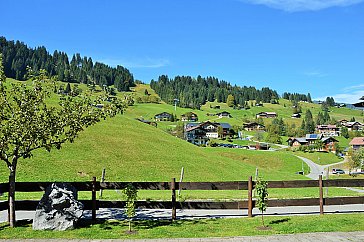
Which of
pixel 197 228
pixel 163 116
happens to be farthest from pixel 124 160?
pixel 163 116

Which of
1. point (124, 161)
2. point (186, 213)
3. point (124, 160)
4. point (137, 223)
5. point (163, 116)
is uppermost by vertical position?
point (163, 116)

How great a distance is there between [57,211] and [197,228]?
513cm

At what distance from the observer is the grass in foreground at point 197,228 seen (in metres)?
12.0

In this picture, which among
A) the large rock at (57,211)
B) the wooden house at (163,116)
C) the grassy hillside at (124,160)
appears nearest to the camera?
the large rock at (57,211)

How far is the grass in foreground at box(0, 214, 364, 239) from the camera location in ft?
39.5

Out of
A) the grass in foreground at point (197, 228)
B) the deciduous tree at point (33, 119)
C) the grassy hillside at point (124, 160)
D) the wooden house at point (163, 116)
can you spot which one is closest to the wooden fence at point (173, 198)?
the grass in foreground at point (197, 228)

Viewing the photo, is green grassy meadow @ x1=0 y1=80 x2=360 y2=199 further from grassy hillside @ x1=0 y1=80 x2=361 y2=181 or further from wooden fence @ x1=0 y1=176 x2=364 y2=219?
wooden fence @ x1=0 y1=176 x2=364 y2=219

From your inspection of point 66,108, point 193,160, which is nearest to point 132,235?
point 66,108

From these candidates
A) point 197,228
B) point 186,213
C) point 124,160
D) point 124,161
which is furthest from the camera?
point 124,160

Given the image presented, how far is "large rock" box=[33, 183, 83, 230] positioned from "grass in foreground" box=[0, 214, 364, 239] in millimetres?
356

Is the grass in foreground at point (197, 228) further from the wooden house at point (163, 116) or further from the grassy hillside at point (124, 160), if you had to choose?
the wooden house at point (163, 116)

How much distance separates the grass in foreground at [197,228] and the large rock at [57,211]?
356 millimetres

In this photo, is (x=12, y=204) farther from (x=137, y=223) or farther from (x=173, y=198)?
(x=173, y=198)

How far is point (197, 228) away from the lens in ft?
43.1
